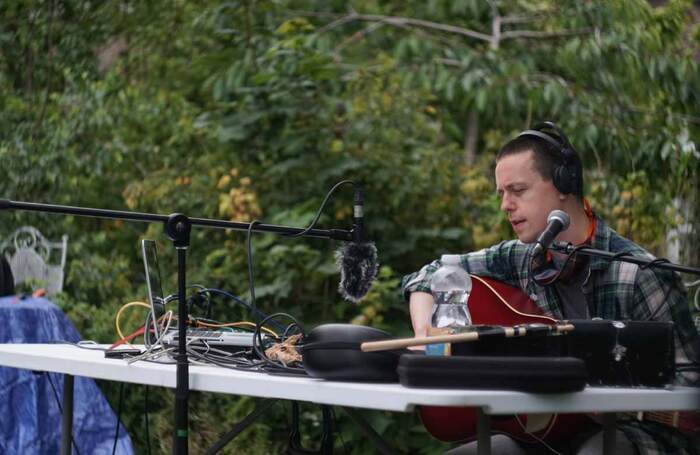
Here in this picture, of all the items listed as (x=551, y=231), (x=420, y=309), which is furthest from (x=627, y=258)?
(x=420, y=309)

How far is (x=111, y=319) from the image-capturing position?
479 cm

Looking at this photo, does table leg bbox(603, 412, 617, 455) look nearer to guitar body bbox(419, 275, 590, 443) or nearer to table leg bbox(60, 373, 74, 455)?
guitar body bbox(419, 275, 590, 443)

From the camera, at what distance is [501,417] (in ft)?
7.19

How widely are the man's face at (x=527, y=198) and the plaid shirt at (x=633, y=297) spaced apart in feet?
0.30

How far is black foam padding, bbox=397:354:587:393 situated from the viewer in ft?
5.44

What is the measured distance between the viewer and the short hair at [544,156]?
2525mm

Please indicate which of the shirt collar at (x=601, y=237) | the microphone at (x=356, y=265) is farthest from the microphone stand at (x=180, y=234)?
the shirt collar at (x=601, y=237)

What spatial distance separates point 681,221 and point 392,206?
1313 millimetres

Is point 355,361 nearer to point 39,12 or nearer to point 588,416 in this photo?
point 588,416

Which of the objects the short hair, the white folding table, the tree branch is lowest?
the white folding table

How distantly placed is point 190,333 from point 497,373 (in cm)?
101

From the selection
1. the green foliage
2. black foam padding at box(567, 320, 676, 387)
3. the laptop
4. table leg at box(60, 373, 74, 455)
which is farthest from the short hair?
the green foliage

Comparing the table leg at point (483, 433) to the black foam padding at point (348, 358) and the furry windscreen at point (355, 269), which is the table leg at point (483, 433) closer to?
the black foam padding at point (348, 358)

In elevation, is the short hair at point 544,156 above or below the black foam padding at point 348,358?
above
